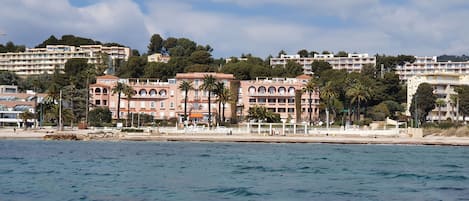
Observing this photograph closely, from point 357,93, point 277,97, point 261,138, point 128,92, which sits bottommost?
point 261,138

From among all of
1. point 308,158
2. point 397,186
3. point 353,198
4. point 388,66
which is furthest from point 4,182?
point 388,66

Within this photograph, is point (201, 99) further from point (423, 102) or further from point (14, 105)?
point (423, 102)

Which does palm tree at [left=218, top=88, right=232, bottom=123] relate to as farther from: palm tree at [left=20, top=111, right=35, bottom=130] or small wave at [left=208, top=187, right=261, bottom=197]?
small wave at [left=208, top=187, right=261, bottom=197]

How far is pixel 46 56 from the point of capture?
175 m

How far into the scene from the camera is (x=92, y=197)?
2984cm

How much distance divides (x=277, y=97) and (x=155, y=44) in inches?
3493

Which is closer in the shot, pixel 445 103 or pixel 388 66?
pixel 445 103

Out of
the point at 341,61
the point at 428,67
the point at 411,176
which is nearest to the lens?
the point at 411,176

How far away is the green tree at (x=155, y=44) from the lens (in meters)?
195

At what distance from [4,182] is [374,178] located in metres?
18.7

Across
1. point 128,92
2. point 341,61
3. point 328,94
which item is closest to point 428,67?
point 341,61

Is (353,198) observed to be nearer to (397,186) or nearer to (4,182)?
(397,186)

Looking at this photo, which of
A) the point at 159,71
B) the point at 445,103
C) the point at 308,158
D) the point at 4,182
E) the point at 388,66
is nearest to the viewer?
the point at 4,182

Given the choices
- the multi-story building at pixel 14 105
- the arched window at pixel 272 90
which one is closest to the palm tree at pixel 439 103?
the arched window at pixel 272 90
